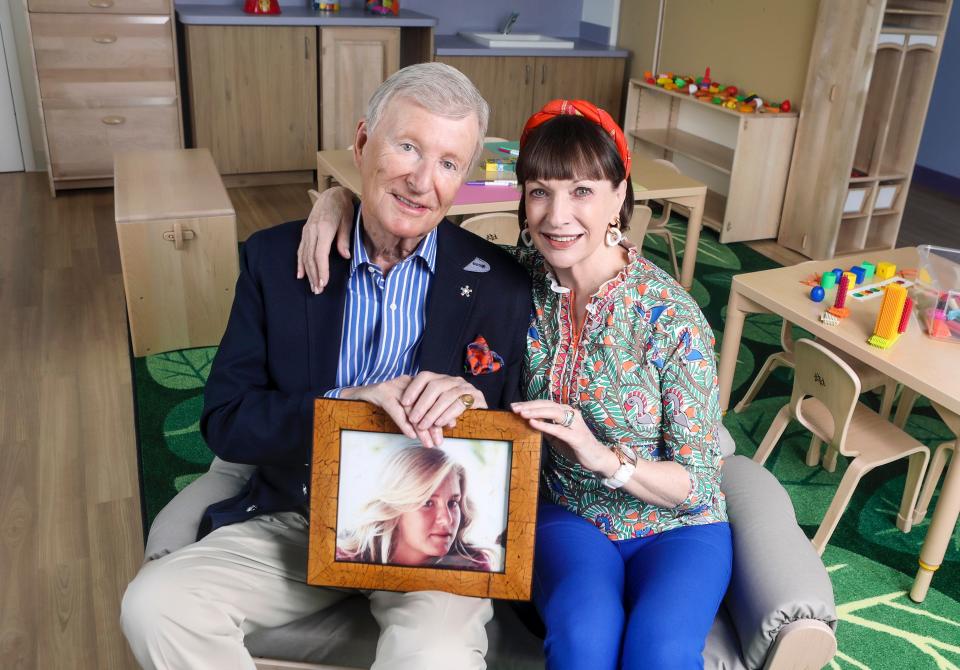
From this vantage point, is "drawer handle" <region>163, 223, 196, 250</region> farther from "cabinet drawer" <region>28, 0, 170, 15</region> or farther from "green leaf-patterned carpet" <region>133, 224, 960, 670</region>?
"cabinet drawer" <region>28, 0, 170, 15</region>

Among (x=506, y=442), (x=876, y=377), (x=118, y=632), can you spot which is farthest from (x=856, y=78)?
(x=118, y=632)

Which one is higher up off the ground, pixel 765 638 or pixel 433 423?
pixel 433 423

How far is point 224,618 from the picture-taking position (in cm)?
139

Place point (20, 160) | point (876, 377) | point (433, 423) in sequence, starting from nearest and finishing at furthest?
point (433, 423) < point (876, 377) < point (20, 160)

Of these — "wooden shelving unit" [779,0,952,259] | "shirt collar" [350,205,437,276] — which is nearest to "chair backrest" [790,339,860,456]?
"shirt collar" [350,205,437,276]

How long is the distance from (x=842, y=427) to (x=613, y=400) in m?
1.04

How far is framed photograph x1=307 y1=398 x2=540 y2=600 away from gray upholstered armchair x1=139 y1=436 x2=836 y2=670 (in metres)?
0.18

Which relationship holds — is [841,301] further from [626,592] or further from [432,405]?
[432,405]

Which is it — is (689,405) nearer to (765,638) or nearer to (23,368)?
(765,638)

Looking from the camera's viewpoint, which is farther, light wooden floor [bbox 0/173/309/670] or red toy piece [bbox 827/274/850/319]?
red toy piece [bbox 827/274/850/319]

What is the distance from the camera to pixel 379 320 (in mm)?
1646

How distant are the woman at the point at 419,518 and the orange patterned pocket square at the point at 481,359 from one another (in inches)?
10.9

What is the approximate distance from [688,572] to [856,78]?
3748mm

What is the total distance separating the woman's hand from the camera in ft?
4.44
